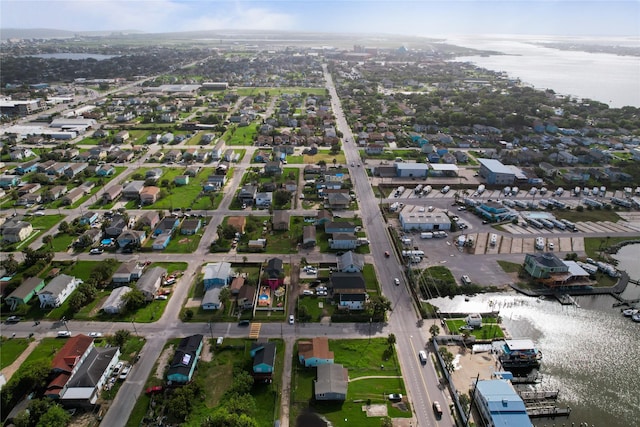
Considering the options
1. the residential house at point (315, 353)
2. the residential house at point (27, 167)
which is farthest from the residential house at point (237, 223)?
the residential house at point (27, 167)

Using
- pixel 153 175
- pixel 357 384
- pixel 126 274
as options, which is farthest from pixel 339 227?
pixel 153 175

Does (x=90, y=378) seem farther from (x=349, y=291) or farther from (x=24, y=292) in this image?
(x=349, y=291)

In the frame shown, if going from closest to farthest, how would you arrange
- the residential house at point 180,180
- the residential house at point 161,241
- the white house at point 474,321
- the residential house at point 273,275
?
the white house at point 474,321
the residential house at point 273,275
the residential house at point 161,241
the residential house at point 180,180

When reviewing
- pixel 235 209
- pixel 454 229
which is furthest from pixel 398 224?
pixel 235 209

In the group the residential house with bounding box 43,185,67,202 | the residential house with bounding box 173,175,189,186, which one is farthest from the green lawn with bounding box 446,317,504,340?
the residential house with bounding box 43,185,67,202

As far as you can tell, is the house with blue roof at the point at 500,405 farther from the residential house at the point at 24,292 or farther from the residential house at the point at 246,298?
the residential house at the point at 24,292
